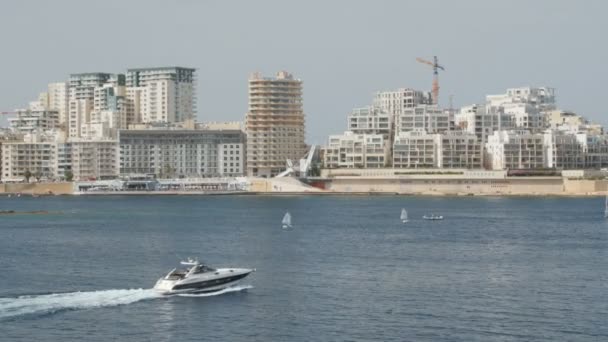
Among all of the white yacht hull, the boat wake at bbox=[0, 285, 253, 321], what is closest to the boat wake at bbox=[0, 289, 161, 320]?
the boat wake at bbox=[0, 285, 253, 321]

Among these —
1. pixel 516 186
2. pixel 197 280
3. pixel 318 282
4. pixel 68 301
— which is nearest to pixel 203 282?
pixel 197 280

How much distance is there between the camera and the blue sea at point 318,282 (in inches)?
1834

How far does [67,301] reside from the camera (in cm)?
5191

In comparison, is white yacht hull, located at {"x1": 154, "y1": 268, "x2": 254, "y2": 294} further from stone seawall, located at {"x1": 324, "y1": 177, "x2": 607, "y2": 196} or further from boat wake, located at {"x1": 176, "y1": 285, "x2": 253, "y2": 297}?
stone seawall, located at {"x1": 324, "y1": 177, "x2": 607, "y2": 196}

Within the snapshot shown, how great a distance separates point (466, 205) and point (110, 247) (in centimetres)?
8468

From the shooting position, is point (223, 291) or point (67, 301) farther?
point (223, 291)

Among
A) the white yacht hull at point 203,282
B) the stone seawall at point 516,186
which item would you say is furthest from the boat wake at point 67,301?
the stone seawall at point 516,186

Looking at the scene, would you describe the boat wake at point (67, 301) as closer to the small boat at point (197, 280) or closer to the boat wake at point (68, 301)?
the boat wake at point (68, 301)

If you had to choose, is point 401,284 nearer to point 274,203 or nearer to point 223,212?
point 223,212

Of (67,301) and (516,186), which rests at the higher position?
(516,186)

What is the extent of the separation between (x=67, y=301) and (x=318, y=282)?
14591 mm

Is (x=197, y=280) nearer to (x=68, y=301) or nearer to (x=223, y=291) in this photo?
(x=223, y=291)

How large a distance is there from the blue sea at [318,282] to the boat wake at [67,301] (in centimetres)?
9

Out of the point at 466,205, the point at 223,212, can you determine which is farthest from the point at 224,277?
the point at 466,205
